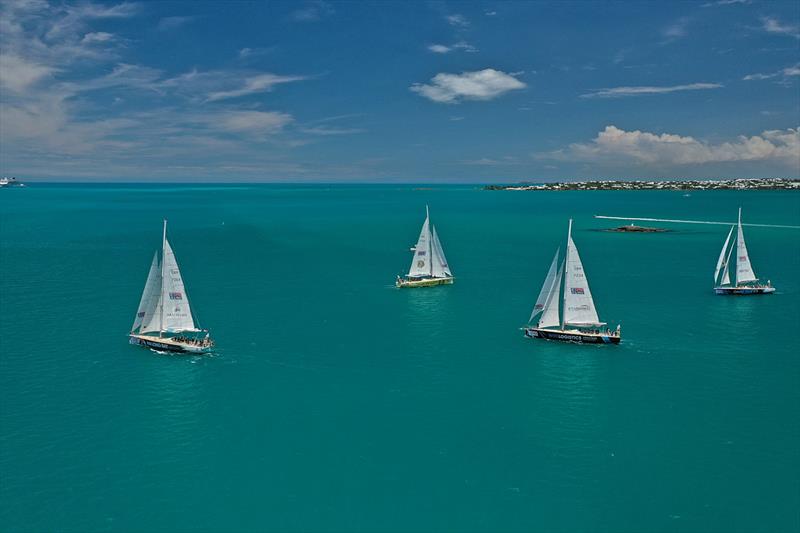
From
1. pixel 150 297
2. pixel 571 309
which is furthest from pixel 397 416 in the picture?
pixel 150 297

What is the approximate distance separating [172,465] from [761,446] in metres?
50.3

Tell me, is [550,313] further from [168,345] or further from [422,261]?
[168,345]

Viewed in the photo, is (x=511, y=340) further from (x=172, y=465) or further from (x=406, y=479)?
(x=172, y=465)

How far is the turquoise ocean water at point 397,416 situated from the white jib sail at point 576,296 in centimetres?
408

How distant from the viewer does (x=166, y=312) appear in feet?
229

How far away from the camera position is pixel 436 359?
68500 mm

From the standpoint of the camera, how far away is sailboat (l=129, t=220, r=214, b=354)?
6825 cm

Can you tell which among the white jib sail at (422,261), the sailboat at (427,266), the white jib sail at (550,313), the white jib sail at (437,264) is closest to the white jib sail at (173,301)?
the white jib sail at (550,313)

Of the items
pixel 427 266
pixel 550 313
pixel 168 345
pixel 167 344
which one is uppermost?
pixel 427 266

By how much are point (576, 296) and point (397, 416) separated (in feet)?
109

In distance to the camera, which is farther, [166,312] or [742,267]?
[742,267]

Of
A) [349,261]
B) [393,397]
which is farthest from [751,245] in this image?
[393,397]

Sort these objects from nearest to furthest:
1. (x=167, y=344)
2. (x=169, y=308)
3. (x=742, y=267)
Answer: (x=167, y=344) < (x=169, y=308) < (x=742, y=267)

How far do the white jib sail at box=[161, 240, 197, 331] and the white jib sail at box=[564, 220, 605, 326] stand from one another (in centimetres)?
4919
